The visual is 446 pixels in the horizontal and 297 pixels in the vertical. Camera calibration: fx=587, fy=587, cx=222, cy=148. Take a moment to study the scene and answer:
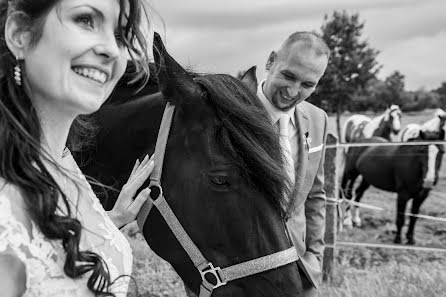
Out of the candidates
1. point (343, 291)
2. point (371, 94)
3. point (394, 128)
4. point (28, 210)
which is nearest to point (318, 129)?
point (343, 291)

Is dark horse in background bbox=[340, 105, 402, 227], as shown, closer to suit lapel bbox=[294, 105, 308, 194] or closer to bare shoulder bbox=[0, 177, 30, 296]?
suit lapel bbox=[294, 105, 308, 194]

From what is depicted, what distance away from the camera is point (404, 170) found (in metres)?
10.3

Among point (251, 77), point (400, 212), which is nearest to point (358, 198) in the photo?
point (400, 212)

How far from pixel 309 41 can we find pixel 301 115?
42cm

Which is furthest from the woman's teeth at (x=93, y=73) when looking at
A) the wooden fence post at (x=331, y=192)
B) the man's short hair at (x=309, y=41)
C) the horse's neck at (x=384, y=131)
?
the horse's neck at (x=384, y=131)

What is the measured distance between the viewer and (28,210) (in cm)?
120

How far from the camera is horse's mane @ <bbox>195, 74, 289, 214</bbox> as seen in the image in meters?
2.32

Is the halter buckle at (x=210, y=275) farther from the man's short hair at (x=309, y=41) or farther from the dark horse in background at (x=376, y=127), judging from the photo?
the dark horse in background at (x=376, y=127)

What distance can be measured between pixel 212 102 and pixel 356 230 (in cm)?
847

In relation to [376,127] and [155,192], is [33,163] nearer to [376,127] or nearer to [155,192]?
[155,192]

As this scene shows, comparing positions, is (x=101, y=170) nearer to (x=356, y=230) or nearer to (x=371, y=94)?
(x=356, y=230)

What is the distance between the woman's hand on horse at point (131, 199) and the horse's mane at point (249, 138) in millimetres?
369

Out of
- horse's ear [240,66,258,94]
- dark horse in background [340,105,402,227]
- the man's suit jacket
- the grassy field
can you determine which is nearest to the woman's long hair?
horse's ear [240,66,258,94]

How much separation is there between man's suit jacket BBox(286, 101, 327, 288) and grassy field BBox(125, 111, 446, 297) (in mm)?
1272
